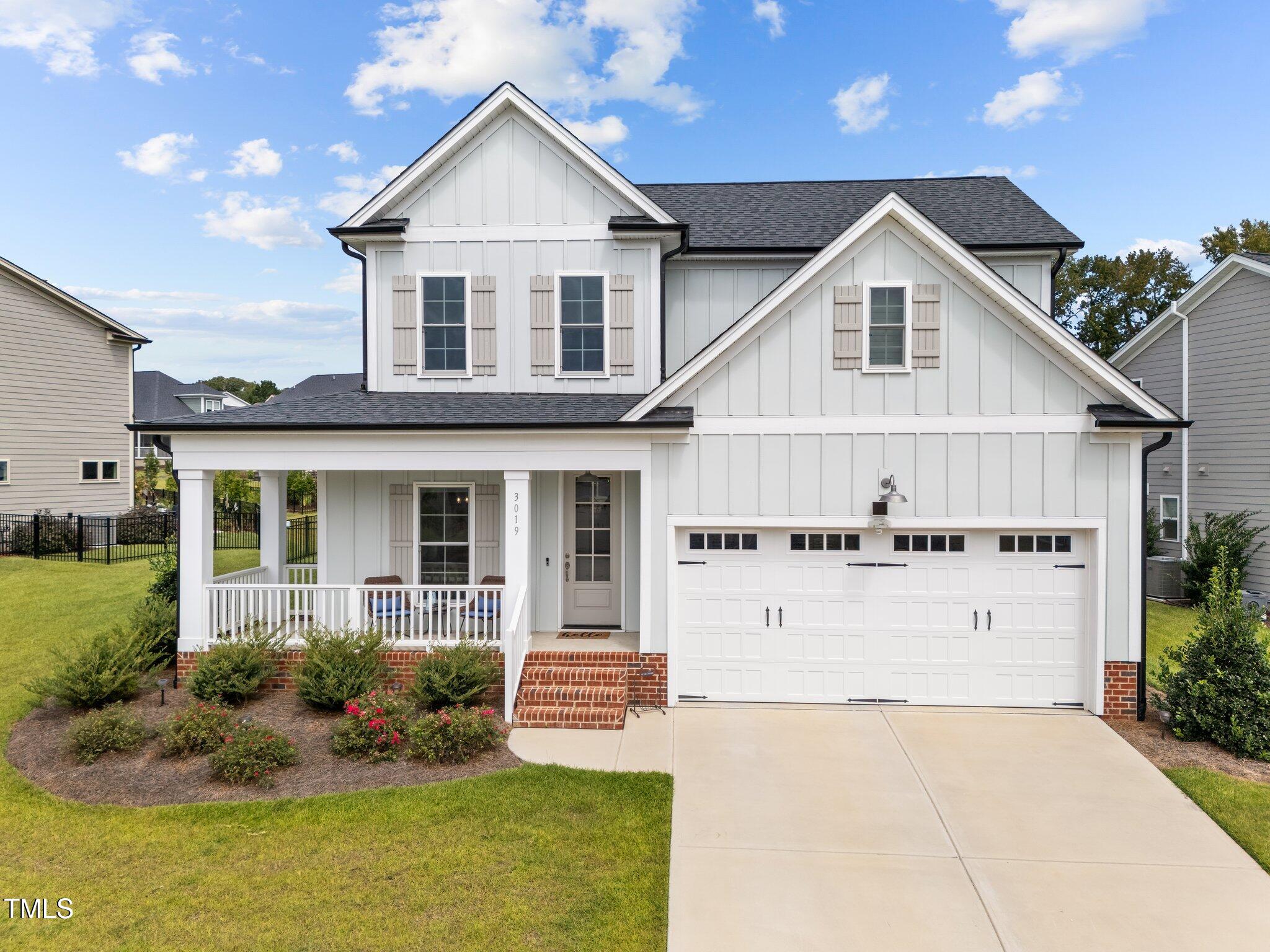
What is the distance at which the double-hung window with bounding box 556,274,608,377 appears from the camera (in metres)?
10.6

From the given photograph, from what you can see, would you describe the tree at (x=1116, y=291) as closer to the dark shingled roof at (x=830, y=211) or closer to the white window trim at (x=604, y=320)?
the dark shingled roof at (x=830, y=211)

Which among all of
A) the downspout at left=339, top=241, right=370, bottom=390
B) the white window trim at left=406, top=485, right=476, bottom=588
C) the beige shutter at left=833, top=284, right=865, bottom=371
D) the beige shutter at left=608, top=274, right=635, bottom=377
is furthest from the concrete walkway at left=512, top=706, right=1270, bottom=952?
the downspout at left=339, top=241, right=370, bottom=390

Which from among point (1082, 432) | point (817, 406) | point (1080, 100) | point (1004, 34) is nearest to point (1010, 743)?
point (1082, 432)

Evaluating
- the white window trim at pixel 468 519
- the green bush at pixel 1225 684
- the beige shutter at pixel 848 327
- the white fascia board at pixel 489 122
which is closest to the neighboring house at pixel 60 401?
the white fascia board at pixel 489 122

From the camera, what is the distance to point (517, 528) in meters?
9.07

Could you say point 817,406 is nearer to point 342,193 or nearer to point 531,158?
point 531,158

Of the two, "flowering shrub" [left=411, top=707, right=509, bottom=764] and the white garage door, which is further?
the white garage door

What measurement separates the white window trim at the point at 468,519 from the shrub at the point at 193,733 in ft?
11.5

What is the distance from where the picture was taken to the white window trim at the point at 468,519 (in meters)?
10.5

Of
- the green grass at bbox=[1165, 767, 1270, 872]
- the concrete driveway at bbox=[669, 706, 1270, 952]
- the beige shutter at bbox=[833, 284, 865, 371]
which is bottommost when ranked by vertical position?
the concrete driveway at bbox=[669, 706, 1270, 952]

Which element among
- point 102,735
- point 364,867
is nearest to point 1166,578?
point 364,867

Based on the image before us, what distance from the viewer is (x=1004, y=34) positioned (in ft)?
50.1

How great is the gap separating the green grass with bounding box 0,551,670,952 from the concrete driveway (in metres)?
0.53

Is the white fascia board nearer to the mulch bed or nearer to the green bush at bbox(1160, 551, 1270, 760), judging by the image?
the mulch bed
